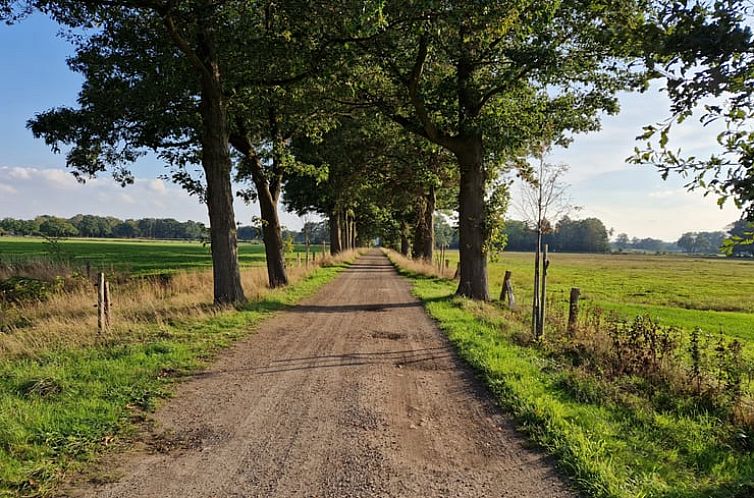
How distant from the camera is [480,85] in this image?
14195 mm

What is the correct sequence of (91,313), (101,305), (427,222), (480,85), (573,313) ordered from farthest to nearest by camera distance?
(427,222)
(480,85)
(91,313)
(573,313)
(101,305)

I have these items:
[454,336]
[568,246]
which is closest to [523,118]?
[454,336]

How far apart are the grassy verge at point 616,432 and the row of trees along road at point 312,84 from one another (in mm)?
5800

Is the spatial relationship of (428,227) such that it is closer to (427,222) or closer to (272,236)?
(427,222)

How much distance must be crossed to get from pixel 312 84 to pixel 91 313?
8.23 meters

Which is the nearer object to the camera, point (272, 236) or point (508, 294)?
point (508, 294)

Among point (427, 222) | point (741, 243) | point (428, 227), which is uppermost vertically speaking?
point (427, 222)

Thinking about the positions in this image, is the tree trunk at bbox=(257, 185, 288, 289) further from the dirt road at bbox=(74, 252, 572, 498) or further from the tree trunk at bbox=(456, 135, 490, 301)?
the dirt road at bbox=(74, 252, 572, 498)

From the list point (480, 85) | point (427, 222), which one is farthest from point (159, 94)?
point (427, 222)

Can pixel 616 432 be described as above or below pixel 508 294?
below

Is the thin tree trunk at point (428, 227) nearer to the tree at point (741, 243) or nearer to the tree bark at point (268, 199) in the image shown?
the tree bark at point (268, 199)

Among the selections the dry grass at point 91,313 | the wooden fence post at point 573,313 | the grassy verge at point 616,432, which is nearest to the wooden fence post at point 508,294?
the wooden fence post at point 573,313

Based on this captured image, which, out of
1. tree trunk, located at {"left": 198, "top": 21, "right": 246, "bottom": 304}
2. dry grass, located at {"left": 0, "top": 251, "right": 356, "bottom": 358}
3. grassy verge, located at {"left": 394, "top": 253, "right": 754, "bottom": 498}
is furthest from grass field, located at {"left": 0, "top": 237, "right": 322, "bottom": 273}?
grassy verge, located at {"left": 394, "top": 253, "right": 754, "bottom": 498}

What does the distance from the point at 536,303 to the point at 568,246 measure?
15059 cm
